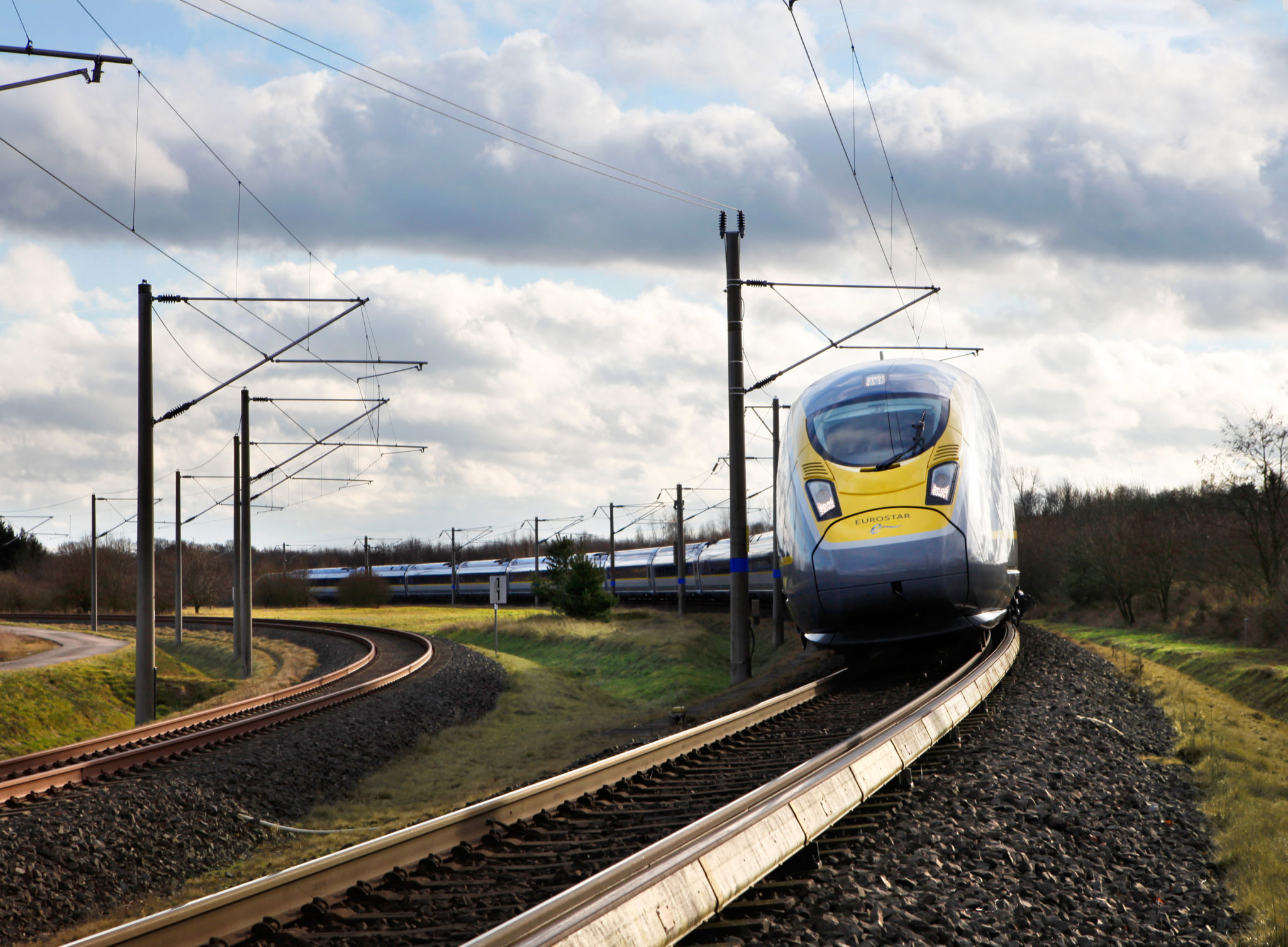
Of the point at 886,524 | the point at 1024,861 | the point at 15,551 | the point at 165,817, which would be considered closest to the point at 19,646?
the point at 165,817

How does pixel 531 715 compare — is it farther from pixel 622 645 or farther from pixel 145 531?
pixel 622 645

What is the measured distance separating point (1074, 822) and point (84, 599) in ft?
239

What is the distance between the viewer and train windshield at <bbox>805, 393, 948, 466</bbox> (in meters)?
13.4

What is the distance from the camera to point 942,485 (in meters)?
13.0

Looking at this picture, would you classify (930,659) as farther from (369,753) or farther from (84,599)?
(84,599)

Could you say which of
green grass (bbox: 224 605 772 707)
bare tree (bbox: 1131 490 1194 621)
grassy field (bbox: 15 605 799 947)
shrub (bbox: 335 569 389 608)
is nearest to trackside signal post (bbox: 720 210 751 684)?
grassy field (bbox: 15 605 799 947)

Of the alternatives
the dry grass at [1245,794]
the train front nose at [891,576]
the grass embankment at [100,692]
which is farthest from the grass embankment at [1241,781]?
the grass embankment at [100,692]

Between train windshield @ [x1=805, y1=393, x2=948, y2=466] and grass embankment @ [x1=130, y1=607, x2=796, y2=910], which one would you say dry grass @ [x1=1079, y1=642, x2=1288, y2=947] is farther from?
grass embankment @ [x1=130, y1=607, x2=796, y2=910]

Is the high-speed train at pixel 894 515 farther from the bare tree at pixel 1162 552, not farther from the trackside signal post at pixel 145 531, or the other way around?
the bare tree at pixel 1162 552

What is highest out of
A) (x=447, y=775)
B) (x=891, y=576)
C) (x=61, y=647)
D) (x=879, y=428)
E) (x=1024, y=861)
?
(x=879, y=428)

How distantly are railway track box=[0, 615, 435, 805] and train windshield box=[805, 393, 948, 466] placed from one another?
30.0ft

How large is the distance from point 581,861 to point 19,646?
3724 centimetres

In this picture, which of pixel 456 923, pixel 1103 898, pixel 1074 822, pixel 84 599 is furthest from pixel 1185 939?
pixel 84 599

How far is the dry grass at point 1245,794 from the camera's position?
5.73 m
